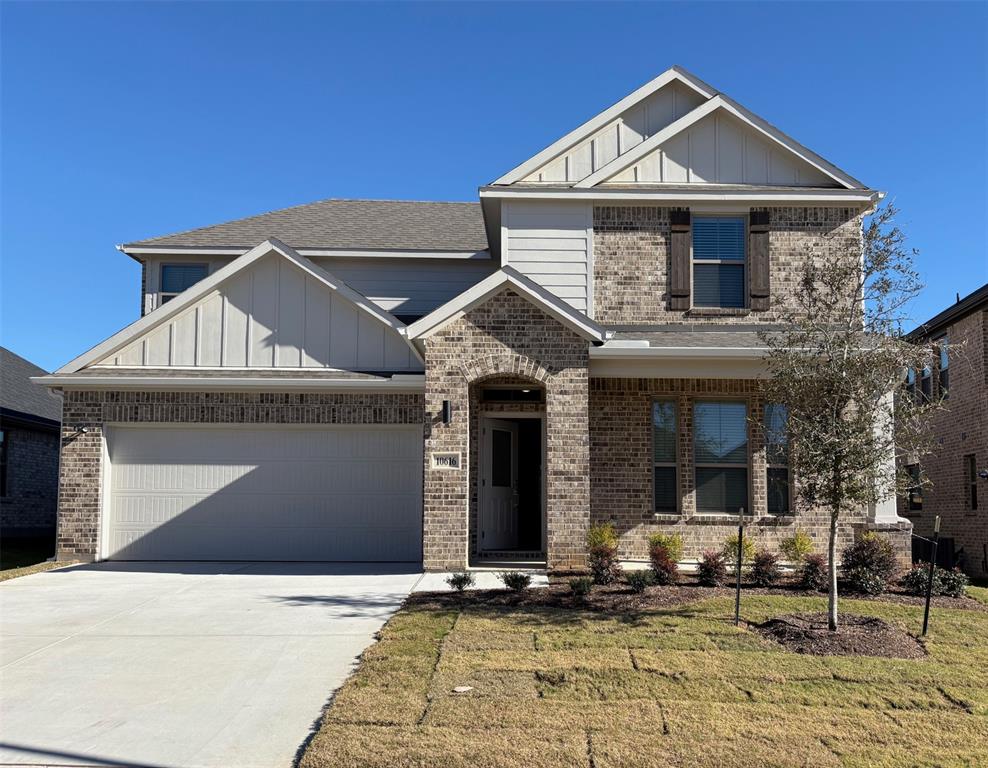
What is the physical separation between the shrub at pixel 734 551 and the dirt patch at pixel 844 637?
9.45 feet

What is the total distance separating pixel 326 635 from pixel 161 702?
2.22 m

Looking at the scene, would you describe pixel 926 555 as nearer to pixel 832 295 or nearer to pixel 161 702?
pixel 832 295

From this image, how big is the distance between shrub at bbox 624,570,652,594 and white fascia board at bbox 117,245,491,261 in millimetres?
8448

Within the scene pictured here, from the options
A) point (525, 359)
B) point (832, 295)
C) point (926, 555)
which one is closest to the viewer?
point (832, 295)

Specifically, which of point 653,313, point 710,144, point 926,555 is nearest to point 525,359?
point 653,313

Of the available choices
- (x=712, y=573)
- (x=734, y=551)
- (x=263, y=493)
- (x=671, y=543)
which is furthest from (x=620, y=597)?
(x=263, y=493)

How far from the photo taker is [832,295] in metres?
9.30

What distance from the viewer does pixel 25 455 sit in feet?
69.8

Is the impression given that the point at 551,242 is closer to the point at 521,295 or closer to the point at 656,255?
the point at 656,255

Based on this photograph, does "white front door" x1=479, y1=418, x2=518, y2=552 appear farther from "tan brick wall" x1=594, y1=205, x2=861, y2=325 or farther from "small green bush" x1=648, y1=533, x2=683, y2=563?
"small green bush" x1=648, y1=533, x2=683, y2=563

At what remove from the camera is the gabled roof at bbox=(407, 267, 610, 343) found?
40.7 ft

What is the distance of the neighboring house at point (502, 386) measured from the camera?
46.6ft

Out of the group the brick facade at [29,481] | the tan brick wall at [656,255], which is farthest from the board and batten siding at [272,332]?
the brick facade at [29,481]

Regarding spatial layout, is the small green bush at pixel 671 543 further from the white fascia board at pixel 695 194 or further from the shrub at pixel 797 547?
the white fascia board at pixel 695 194
